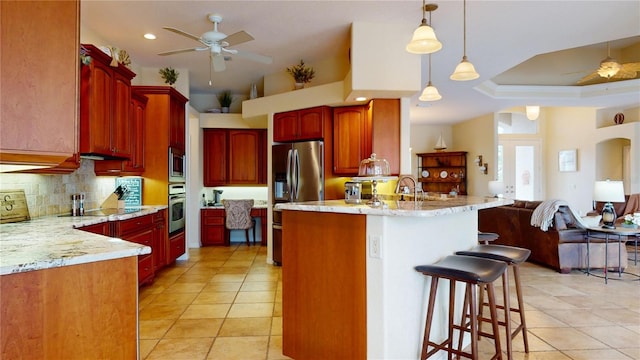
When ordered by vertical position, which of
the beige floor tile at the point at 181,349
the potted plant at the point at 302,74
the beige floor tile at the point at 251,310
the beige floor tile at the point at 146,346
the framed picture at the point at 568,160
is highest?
the potted plant at the point at 302,74

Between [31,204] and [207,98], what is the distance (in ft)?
14.7

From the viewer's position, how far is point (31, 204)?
302 cm

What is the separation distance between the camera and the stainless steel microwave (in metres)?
4.81

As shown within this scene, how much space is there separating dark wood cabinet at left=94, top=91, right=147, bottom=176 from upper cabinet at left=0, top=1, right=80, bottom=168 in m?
2.44

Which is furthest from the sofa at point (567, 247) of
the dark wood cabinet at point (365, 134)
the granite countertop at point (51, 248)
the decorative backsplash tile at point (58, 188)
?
the decorative backsplash tile at point (58, 188)

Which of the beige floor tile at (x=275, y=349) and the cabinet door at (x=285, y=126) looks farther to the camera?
the cabinet door at (x=285, y=126)

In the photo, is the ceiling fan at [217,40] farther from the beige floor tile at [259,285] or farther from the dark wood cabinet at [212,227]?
the dark wood cabinet at [212,227]

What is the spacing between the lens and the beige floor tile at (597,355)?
2.42 m

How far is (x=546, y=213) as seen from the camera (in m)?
4.51

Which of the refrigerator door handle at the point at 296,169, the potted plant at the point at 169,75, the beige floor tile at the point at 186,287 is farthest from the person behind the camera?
the potted plant at the point at 169,75

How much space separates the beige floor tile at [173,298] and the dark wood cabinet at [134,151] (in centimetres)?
147

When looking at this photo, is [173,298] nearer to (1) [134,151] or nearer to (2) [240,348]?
(2) [240,348]

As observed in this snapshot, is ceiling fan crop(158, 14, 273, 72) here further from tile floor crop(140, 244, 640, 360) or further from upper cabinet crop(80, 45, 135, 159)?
tile floor crop(140, 244, 640, 360)

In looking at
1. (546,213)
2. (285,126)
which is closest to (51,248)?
(285,126)
